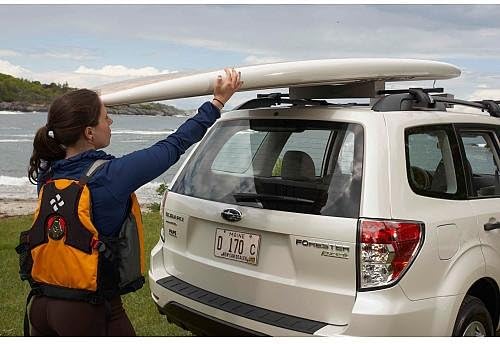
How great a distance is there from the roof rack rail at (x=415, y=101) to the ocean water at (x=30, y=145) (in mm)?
1847

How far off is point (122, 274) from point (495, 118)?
286cm

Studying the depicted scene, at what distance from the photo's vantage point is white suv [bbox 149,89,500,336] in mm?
3012

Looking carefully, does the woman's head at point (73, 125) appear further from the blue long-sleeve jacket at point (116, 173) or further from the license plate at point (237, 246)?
the license plate at point (237, 246)

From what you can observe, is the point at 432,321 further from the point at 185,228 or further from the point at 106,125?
the point at 106,125

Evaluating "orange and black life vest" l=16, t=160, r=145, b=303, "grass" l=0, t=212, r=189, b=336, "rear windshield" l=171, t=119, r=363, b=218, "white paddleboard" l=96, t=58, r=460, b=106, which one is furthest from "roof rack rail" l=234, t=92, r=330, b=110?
"grass" l=0, t=212, r=189, b=336

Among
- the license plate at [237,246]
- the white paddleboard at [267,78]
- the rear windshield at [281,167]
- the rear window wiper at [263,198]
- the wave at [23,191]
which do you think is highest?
the white paddleboard at [267,78]

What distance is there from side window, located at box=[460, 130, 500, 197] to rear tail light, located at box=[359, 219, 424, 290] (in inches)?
37.4

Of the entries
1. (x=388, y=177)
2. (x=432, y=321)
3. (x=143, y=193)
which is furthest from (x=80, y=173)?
(x=143, y=193)

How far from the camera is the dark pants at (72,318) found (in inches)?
103

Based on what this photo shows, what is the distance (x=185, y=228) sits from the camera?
379 centimetres

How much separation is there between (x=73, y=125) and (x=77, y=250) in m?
0.56

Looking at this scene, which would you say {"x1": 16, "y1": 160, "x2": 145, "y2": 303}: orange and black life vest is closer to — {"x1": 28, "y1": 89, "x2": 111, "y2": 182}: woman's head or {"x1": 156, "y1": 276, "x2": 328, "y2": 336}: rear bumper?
{"x1": 28, "y1": 89, "x2": 111, "y2": 182}: woman's head

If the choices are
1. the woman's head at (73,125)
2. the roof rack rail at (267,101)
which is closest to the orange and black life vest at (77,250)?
the woman's head at (73,125)

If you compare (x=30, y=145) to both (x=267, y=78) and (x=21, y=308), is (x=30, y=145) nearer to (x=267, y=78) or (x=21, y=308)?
(x=21, y=308)
